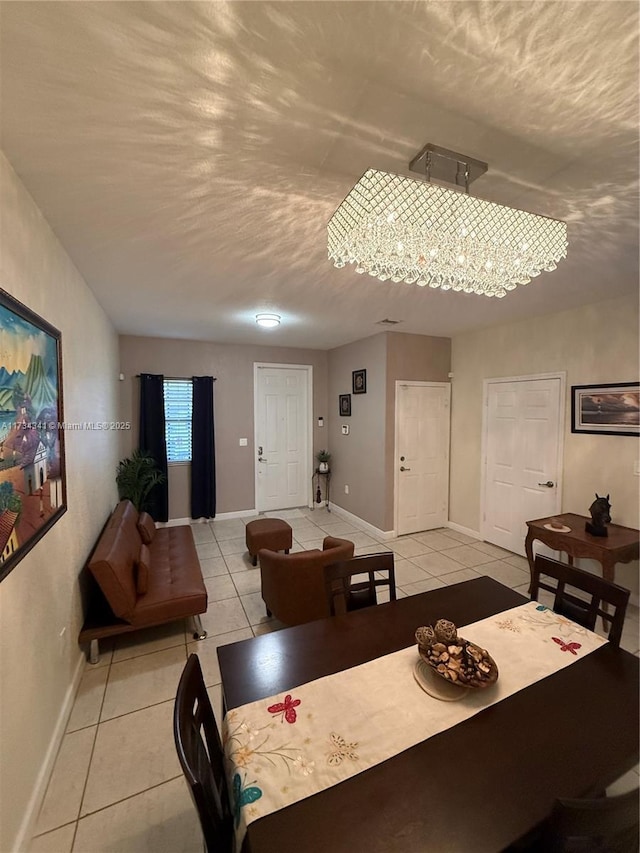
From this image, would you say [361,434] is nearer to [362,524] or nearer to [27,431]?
[362,524]

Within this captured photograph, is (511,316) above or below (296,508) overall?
above

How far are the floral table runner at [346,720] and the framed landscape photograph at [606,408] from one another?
2.30 meters

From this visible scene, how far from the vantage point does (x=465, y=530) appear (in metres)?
4.57

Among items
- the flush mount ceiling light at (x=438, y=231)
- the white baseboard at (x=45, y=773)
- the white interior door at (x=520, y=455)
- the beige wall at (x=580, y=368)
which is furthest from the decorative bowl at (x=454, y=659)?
the white interior door at (x=520, y=455)

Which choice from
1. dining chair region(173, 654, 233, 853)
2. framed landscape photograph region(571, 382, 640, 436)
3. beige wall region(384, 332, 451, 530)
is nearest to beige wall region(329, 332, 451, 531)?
beige wall region(384, 332, 451, 530)

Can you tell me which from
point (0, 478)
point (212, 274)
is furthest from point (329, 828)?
point (212, 274)

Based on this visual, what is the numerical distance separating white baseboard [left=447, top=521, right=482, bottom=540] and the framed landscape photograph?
5.70ft

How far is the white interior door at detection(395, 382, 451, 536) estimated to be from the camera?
4492 mm

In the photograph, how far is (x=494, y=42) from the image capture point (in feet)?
2.96

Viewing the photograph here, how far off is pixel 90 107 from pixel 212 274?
1407 millimetres

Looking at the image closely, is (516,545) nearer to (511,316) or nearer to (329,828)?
(511,316)

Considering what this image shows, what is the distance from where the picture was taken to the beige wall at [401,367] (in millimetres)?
4383

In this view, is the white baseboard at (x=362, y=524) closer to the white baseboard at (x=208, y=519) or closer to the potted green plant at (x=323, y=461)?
the potted green plant at (x=323, y=461)

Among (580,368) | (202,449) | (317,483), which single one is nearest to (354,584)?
(580,368)
